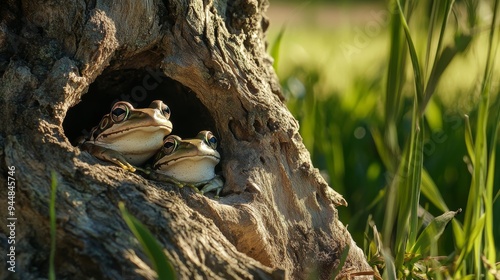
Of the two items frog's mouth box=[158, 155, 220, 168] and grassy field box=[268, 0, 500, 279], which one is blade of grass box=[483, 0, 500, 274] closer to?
grassy field box=[268, 0, 500, 279]

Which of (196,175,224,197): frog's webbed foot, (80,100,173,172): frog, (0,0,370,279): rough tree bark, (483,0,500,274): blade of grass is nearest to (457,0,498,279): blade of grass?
(483,0,500,274): blade of grass

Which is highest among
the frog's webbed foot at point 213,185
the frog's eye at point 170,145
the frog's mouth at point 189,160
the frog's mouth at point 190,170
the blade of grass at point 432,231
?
the frog's eye at point 170,145

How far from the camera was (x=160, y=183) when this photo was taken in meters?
2.70

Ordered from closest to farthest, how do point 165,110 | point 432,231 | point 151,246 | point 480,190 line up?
point 151,246
point 480,190
point 432,231
point 165,110

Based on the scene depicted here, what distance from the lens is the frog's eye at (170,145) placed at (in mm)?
2900

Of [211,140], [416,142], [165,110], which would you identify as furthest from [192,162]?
[416,142]

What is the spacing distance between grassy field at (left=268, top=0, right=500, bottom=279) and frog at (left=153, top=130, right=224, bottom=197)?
0.65 m

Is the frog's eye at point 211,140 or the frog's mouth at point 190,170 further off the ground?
the frog's eye at point 211,140

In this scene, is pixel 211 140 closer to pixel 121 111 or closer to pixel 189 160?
pixel 189 160

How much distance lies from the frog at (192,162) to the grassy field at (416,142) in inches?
25.4

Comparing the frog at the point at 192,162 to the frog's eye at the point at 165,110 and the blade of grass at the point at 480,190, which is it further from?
the blade of grass at the point at 480,190

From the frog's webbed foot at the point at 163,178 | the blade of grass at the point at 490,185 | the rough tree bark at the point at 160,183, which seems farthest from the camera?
the frog's webbed foot at the point at 163,178

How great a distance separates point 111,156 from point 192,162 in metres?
0.30

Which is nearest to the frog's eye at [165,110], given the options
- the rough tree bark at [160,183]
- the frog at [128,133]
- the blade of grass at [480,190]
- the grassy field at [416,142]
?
the frog at [128,133]
